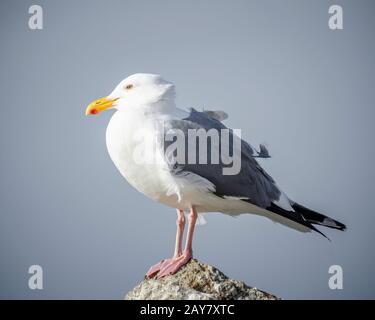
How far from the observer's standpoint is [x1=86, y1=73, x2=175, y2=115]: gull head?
7527mm

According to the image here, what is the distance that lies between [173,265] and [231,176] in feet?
4.08

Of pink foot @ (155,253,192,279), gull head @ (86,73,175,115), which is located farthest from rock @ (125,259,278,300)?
gull head @ (86,73,175,115)

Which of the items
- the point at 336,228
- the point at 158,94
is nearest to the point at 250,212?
the point at 336,228

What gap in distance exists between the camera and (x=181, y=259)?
7172 mm

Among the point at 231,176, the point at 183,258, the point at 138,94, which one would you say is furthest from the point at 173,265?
the point at 138,94

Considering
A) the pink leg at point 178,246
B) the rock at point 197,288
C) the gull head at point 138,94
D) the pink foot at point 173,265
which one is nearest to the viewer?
the rock at point 197,288

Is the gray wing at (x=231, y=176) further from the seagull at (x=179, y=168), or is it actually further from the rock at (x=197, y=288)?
the rock at (x=197, y=288)

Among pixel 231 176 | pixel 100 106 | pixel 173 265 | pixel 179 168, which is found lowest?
pixel 173 265

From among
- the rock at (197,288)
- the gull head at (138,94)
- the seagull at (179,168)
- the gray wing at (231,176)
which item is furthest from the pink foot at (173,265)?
the gull head at (138,94)

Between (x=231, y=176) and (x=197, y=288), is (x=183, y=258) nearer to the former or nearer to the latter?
(x=197, y=288)

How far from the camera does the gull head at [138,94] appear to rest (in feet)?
24.7

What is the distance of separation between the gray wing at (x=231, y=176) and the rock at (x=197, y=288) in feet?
3.45

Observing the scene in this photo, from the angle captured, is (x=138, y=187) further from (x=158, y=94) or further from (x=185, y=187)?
(x=158, y=94)

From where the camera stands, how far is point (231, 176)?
24.8ft
